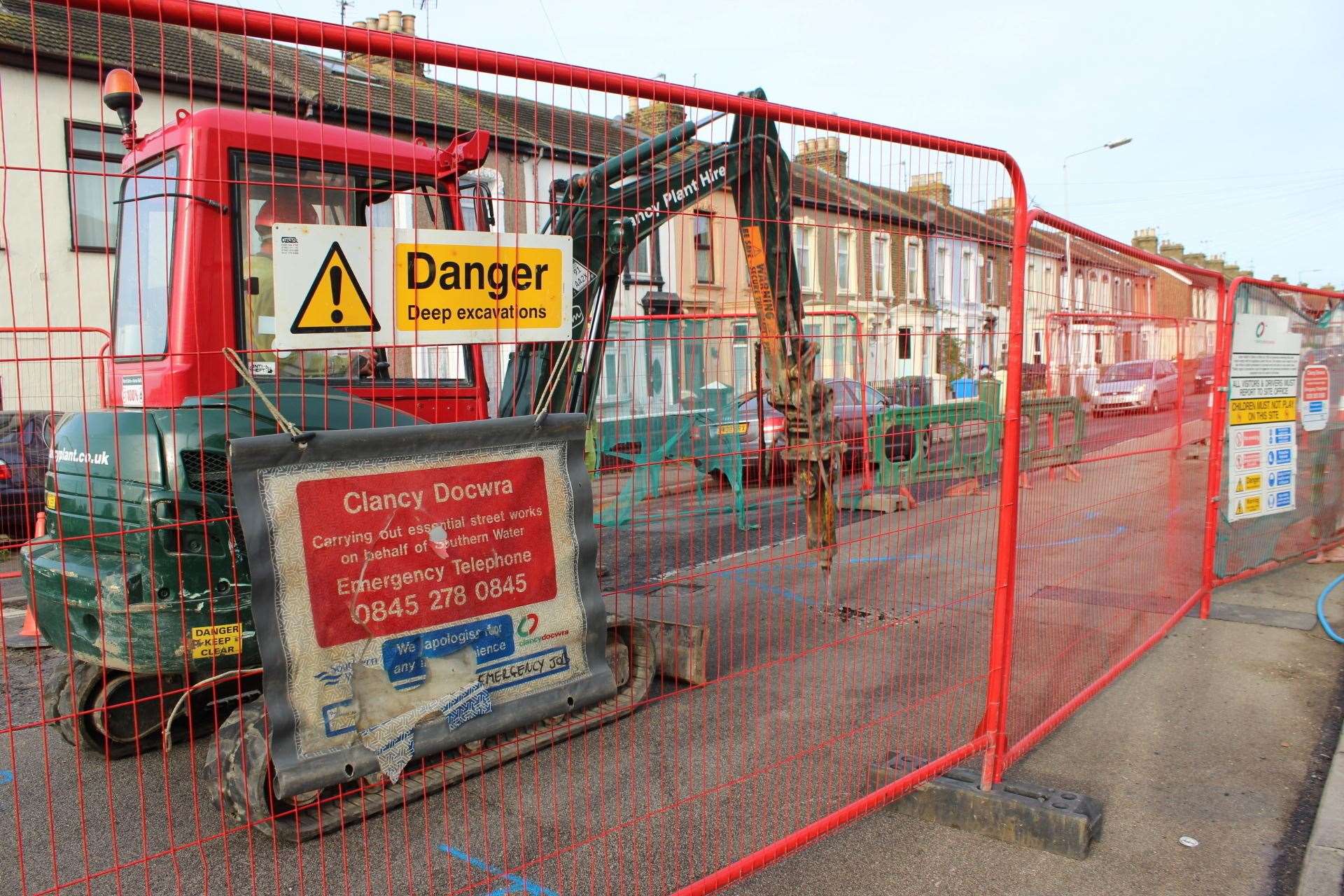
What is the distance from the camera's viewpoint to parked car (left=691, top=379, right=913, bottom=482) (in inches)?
154

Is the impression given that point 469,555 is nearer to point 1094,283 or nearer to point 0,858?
point 0,858

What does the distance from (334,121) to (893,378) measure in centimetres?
865

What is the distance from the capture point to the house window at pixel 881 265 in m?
3.96

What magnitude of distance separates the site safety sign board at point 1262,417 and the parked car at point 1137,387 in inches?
23.4

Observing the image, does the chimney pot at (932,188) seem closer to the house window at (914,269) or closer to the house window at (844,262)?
the house window at (914,269)

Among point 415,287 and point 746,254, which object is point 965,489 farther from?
point 415,287

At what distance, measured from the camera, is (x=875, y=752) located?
472 centimetres

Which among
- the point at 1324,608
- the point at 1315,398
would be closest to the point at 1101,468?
the point at 1324,608

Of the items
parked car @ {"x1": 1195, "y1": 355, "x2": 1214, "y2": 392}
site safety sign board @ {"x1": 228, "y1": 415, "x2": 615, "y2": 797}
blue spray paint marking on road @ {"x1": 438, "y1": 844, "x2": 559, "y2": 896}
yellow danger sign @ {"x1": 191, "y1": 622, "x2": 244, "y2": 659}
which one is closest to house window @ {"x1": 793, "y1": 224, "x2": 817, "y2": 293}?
site safety sign board @ {"x1": 228, "y1": 415, "x2": 615, "y2": 797}

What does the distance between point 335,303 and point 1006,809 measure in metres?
3.19

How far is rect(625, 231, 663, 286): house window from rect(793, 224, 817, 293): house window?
595mm

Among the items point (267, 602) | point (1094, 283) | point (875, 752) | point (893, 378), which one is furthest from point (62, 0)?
point (1094, 283)

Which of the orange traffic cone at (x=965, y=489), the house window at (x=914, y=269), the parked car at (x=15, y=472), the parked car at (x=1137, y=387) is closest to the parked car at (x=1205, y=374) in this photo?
the parked car at (x=1137, y=387)

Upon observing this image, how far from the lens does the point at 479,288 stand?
262 centimetres
